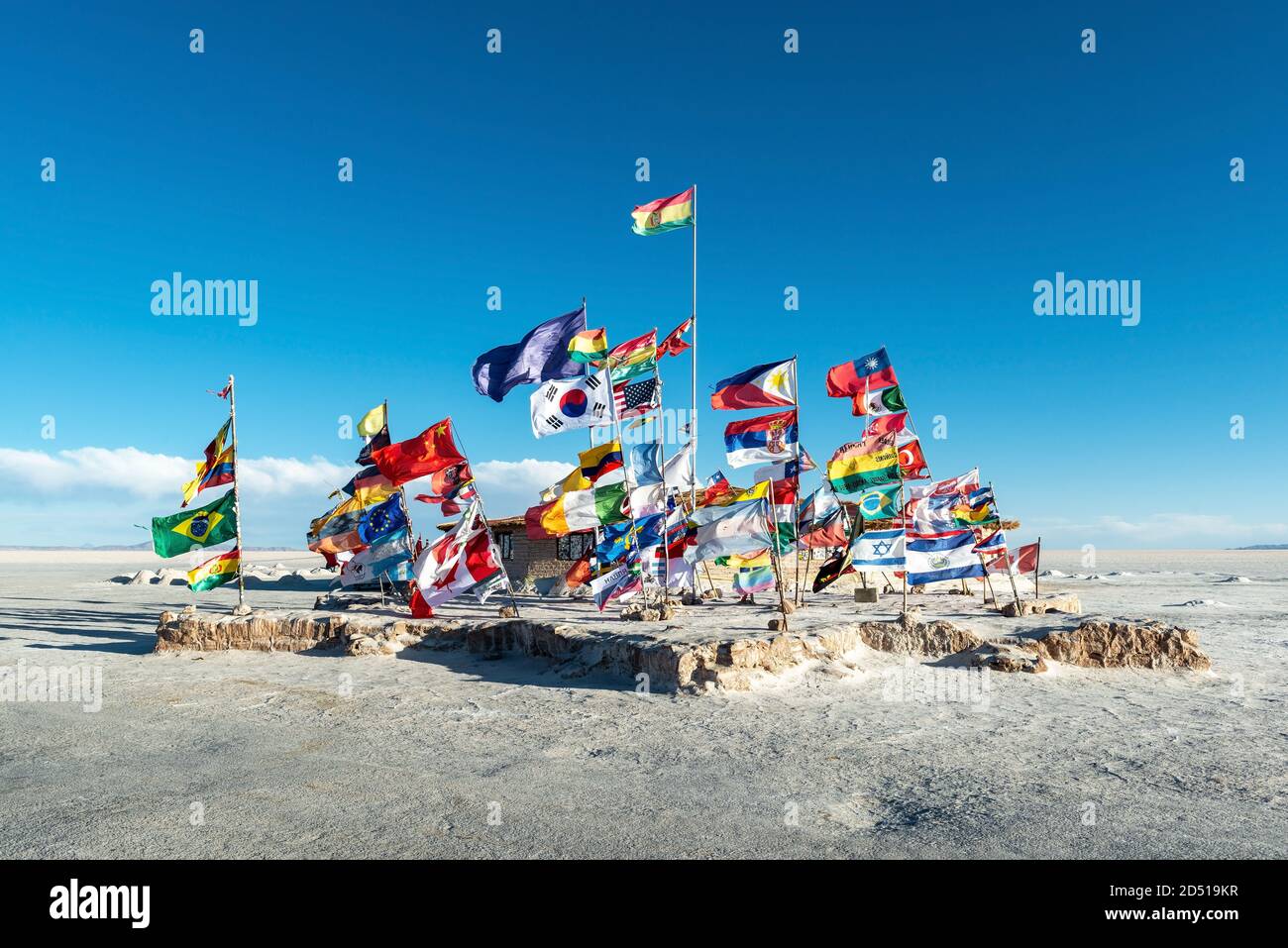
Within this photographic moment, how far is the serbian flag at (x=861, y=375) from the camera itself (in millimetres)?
17641

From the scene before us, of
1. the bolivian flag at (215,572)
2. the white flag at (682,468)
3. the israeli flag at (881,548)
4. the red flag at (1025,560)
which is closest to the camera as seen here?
the israeli flag at (881,548)

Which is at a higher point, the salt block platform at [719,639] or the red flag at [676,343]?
the red flag at [676,343]

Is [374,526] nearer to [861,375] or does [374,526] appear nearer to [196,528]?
[196,528]

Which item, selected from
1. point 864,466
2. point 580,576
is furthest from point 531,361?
point 864,466

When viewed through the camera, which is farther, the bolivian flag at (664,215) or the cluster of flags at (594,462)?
the bolivian flag at (664,215)

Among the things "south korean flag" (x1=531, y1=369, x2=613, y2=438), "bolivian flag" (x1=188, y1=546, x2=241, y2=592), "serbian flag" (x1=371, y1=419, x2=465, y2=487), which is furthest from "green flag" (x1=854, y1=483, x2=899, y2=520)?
"bolivian flag" (x1=188, y1=546, x2=241, y2=592)

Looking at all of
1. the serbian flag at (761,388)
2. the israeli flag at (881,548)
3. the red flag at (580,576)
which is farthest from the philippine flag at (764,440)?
the red flag at (580,576)

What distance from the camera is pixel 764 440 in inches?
659

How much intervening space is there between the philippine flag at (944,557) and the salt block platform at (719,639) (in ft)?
3.17

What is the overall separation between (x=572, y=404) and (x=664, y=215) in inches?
340

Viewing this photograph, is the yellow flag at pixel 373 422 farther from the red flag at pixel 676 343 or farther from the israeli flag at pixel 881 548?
the israeli flag at pixel 881 548
